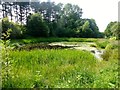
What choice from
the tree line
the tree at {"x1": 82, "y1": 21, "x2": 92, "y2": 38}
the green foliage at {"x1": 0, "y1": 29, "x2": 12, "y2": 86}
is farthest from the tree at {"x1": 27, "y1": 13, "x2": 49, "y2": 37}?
the green foliage at {"x1": 0, "y1": 29, "x2": 12, "y2": 86}

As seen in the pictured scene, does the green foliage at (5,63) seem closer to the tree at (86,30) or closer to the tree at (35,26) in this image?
the tree at (35,26)

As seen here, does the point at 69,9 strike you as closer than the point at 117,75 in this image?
No

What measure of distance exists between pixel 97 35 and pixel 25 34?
568 inches

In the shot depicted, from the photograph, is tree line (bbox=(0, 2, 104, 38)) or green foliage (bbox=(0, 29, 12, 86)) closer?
green foliage (bbox=(0, 29, 12, 86))

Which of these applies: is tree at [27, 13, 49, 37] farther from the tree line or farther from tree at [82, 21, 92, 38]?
tree at [82, 21, 92, 38]

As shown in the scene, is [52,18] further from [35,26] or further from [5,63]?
[5,63]

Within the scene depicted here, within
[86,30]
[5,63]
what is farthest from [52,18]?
[5,63]

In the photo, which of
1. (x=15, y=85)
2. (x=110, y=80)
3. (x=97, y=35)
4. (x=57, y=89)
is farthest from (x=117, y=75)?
(x=97, y=35)

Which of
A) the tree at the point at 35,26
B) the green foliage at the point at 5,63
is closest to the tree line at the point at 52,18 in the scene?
the tree at the point at 35,26

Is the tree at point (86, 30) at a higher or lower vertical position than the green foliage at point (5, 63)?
higher

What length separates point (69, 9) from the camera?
37656 millimetres

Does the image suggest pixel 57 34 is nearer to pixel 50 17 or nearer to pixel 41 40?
pixel 50 17

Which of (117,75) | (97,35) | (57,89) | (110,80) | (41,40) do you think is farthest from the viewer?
(97,35)

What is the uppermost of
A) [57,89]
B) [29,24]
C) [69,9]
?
[69,9]
